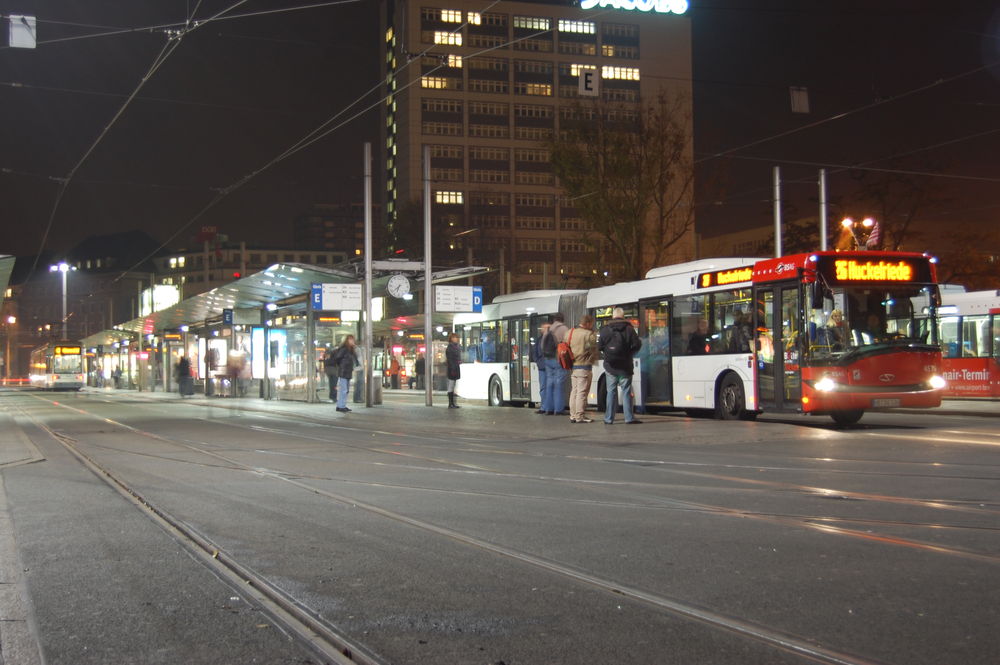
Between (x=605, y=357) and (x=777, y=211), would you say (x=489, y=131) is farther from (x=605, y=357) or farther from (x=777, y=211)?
(x=605, y=357)

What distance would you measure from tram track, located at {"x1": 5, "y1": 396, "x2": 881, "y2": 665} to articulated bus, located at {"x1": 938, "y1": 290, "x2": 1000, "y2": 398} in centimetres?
2689

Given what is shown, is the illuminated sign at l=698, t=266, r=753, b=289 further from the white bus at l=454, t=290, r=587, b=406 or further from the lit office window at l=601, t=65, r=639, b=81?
the lit office window at l=601, t=65, r=639, b=81

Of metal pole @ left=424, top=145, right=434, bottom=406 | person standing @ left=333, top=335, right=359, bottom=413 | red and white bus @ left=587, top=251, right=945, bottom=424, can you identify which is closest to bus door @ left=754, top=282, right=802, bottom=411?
red and white bus @ left=587, top=251, right=945, bottom=424

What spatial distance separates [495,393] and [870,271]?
1317 cm

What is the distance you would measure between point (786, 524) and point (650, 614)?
2.82 meters

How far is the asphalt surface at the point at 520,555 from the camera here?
14.2 feet

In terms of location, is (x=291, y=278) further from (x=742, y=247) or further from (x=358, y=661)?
(x=742, y=247)

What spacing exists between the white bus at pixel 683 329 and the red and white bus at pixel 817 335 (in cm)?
4

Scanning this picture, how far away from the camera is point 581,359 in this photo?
59.4 feet

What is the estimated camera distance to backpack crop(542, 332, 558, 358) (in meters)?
20.9

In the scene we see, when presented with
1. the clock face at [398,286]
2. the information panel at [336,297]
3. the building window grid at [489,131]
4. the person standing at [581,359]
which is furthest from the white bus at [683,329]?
the building window grid at [489,131]

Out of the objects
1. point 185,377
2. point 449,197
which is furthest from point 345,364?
point 449,197

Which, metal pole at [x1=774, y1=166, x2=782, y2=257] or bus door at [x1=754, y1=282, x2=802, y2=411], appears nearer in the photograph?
bus door at [x1=754, y1=282, x2=802, y2=411]

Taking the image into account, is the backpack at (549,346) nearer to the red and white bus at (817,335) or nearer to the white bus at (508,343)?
the red and white bus at (817,335)
